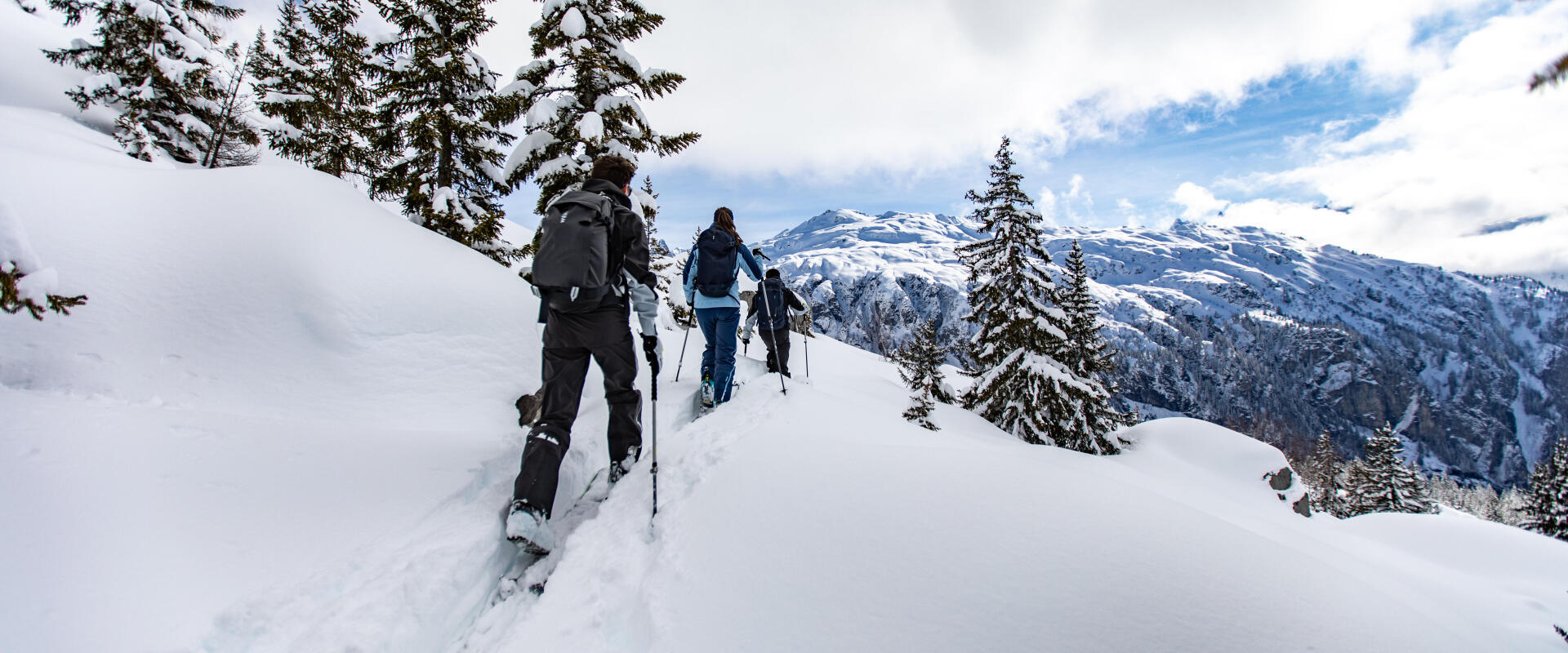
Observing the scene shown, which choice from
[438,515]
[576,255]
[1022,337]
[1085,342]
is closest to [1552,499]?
[1085,342]

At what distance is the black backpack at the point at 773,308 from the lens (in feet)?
29.6

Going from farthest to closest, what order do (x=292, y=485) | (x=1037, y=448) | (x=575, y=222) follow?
(x=1037, y=448), (x=575, y=222), (x=292, y=485)

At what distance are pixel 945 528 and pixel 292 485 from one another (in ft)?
14.4

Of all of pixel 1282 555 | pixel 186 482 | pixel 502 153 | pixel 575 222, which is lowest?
pixel 1282 555

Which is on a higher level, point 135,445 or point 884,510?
point 135,445

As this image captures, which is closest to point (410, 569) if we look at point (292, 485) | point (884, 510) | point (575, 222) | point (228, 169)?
point (292, 485)

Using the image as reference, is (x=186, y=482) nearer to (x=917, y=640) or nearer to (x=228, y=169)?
(x=917, y=640)

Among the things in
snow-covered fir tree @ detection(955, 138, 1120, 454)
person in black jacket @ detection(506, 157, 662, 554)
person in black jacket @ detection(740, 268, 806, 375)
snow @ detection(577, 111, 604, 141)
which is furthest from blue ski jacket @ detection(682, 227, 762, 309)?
snow-covered fir tree @ detection(955, 138, 1120, 454)

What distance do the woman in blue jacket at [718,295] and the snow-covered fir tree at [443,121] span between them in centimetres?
629

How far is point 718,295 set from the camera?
7.03 metres

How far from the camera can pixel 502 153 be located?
12102 millimetres

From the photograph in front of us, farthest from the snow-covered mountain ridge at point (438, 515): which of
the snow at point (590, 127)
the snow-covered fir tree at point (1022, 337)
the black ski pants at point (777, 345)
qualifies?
the snow-covered fir tree at point (1022, 337)

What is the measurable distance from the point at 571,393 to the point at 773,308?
5.50 metres

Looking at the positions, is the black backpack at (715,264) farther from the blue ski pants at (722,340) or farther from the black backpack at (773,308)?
the black backpack at (773,308)
